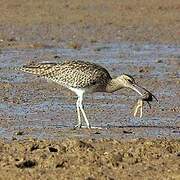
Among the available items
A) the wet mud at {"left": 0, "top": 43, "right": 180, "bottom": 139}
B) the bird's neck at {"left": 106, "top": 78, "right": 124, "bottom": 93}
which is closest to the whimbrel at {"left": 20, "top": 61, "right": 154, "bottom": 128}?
the bird's neck at {"left": 106, "top": 78, "right": 124, "bottom": 93}

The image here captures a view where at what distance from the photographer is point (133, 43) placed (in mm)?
23297

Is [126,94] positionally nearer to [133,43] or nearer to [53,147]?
[53,147]

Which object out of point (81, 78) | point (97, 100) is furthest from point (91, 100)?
point (81, 78)

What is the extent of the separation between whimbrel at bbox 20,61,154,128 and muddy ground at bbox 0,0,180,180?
441 millimetres

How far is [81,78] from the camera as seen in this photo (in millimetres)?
12859

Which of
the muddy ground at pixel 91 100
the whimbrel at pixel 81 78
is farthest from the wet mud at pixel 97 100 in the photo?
the whimbrel at pixel 81 78

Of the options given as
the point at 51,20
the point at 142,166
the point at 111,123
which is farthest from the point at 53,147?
the point at 51,20

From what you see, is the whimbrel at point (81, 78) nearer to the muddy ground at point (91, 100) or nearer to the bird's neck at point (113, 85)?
the bird's neck at point (113, 85)

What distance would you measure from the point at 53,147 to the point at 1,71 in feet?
24.8

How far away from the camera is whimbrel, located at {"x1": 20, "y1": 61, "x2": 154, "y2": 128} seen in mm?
12867

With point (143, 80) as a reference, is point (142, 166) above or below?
above

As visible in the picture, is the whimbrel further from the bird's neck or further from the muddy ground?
the muddy ground

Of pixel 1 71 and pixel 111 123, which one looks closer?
pixel 111 123

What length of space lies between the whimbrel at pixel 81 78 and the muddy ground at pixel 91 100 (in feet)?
1.45
